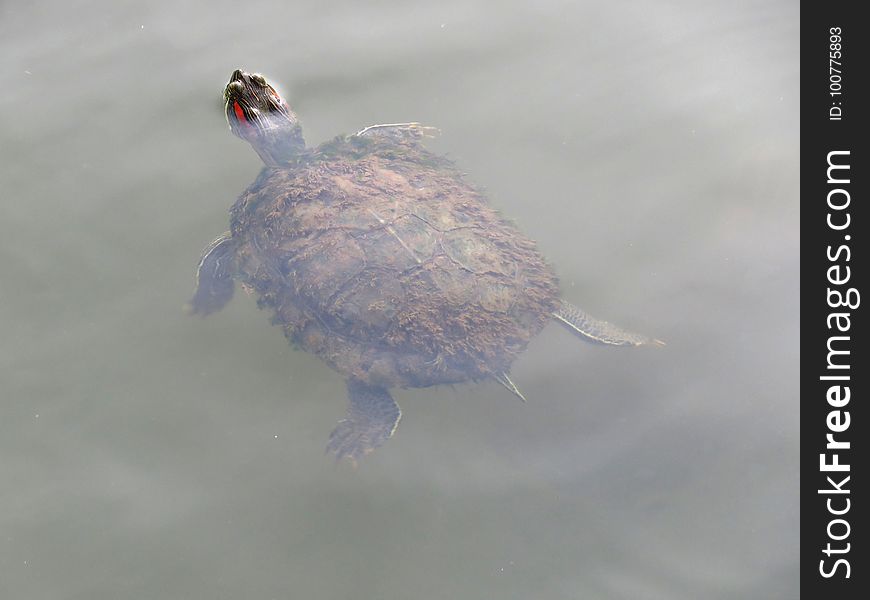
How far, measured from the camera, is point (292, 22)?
4.50 metres

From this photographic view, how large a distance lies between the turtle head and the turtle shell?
0.51 metres

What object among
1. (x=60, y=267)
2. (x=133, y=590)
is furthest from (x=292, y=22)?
(x=133, y=590)

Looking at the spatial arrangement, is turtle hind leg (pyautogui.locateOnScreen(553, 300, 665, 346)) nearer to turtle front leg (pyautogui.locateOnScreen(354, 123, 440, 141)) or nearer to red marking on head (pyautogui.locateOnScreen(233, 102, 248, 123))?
turtle front leg (pyautogui.locateOnScreen(354, 123, 440, 141))

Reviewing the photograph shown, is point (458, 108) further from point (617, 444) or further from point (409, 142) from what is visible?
point (617, 444)

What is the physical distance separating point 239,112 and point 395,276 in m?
1.66

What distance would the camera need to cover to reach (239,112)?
152 inches

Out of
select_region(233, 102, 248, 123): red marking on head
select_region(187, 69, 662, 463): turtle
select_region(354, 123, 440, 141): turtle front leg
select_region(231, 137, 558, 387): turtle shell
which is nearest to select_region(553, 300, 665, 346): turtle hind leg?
select_region(187, 69, 662, 463): turtle

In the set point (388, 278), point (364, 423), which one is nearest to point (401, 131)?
point (388, 278)

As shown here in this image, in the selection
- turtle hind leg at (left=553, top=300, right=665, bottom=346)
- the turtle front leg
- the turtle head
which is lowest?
turtle hind leg at (left=553, top=300, right=665, bottom=346)

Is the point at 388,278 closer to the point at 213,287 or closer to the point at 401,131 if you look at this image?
the point at 213,287

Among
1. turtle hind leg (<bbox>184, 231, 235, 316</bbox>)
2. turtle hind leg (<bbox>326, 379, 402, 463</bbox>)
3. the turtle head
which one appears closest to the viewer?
turtle hind leg (<bbox>326, 379, 402, 463</bbox>)

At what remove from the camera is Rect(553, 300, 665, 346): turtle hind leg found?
3.26m

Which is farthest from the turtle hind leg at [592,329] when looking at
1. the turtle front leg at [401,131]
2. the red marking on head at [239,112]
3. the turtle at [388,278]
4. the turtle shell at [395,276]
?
the red marking on head at [239,112]

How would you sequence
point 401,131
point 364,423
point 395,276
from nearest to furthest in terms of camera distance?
point 395,276 → point 364,423 → point 401,131
